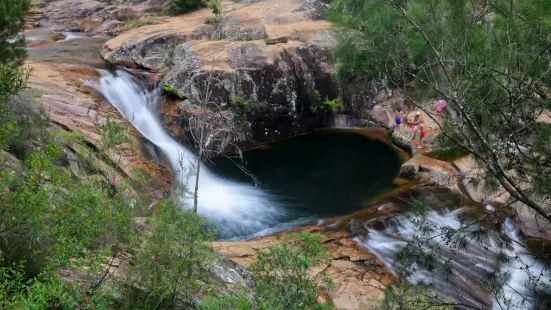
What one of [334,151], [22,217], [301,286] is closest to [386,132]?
[334,151]

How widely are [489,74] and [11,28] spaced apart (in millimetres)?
8063

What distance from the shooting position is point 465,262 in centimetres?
1023

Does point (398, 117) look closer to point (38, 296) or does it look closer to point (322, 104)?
point (322, 104)

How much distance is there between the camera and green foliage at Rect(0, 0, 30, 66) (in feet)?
27.6

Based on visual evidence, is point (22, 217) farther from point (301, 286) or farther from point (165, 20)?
point (165, 20)

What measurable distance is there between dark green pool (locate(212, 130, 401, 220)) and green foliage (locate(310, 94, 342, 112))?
98cm

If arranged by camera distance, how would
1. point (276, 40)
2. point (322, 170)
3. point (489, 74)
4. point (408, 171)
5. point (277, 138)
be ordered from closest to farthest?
point (489, 74), point (408, 171), point (322, 170), point (277, 138), point (276, 40)

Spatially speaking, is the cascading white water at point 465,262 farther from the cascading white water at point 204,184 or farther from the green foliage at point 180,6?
the green foliage at point 180,6

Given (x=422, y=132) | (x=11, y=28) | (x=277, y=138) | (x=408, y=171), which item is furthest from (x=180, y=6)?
(x=11, y=28)

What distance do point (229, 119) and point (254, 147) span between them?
1.44 metres

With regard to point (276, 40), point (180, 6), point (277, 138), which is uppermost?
point (180, 6)

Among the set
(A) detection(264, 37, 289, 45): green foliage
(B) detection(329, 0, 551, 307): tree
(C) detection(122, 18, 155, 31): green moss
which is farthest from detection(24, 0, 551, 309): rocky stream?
(B) detection(329, 0, 551, 307): tree

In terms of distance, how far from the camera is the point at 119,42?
66.7 ft

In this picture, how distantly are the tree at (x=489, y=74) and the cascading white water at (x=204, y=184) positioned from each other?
5.14 m
